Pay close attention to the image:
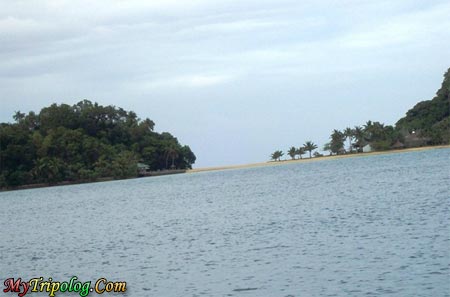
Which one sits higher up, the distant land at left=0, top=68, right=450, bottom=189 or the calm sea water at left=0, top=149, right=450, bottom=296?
the distant land at left=0, top=68, right=450, bottom=189

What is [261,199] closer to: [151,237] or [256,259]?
[151,237]

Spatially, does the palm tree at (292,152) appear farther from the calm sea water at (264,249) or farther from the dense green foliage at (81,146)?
the calm sea water at (264,249)

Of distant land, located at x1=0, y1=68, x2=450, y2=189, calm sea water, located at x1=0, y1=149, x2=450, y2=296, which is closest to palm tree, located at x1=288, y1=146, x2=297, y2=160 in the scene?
distant land, located at x1=0, y1=68, x2=450, y2=189

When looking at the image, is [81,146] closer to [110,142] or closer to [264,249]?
[110,142]

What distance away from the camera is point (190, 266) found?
26.8 m

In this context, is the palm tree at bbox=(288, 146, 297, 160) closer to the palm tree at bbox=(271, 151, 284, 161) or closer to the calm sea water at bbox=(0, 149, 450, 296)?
the palm tree at bbox=(271, 151, 284, 161)

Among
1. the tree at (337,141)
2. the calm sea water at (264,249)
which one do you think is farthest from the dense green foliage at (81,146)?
the calm sea water at (264,249)

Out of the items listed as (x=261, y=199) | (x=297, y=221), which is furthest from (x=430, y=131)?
(x=297, y=221)

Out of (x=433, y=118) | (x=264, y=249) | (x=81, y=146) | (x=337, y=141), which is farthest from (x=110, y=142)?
(x=264, y=249)

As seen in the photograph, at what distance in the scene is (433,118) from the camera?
160m

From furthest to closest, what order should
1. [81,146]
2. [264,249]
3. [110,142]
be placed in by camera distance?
1. [110,142]
2. [81,146]
3. [264,249]

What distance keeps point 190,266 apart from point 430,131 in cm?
13255

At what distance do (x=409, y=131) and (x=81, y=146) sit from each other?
218 ft

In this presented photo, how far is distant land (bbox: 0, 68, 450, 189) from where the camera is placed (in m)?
151
